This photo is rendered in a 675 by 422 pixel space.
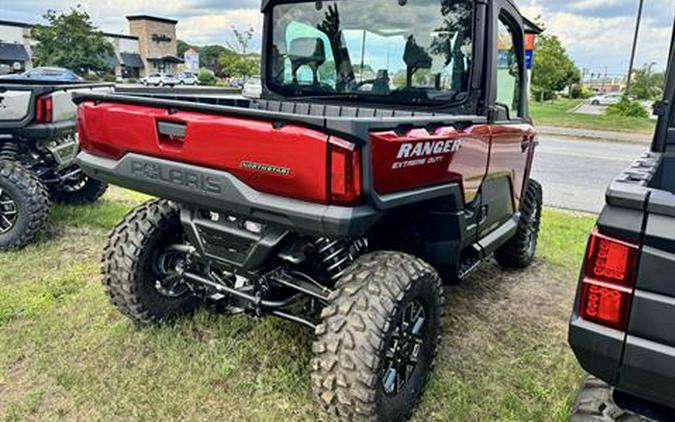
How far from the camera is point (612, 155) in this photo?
47.4ft

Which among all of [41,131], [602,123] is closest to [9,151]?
[41,131]

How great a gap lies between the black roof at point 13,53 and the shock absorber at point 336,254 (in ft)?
187

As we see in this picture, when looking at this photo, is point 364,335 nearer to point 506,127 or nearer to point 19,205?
point 506,127

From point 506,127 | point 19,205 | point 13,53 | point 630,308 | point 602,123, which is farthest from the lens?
point 13,53

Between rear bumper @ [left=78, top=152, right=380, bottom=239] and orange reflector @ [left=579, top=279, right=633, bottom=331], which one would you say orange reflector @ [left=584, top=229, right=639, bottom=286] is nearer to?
orange reflector @ [left=579, top=279, right=633, bottom=331]

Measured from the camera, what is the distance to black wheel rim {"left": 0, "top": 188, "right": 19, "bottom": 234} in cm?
488

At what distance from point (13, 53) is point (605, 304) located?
2409 inches

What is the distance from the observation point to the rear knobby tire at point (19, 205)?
15.8 feet

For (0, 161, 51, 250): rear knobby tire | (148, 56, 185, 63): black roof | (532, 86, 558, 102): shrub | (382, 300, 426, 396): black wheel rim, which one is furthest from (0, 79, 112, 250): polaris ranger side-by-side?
(148, 56, 185, 63): black roof

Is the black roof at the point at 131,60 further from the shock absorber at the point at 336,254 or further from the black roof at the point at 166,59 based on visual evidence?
the shock absorber at the point at 336,254

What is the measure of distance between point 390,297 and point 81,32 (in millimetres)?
57315

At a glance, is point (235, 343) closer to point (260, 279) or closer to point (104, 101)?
point (260, 279)

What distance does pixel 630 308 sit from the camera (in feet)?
5.32

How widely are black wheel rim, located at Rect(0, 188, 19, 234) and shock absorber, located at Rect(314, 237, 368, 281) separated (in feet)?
11.4
